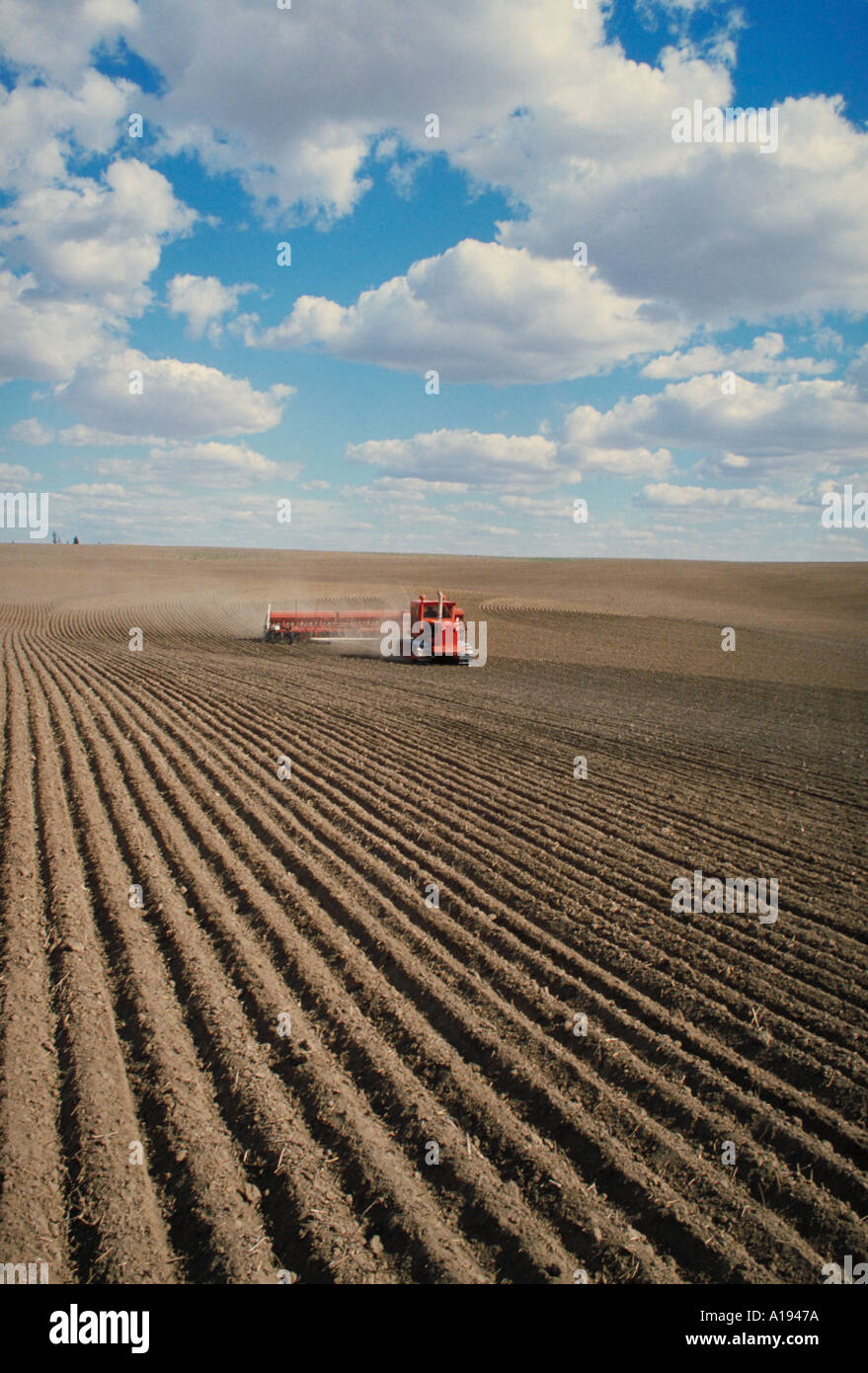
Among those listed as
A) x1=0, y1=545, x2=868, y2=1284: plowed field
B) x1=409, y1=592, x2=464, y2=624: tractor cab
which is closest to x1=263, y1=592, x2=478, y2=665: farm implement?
x1=409, y1=592, x2=464, y2=624: tractor cab

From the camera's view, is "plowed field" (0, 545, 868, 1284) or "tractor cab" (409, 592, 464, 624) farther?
"tractor cab" (409, 592, 464, 624)

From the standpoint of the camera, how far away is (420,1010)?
203 inches

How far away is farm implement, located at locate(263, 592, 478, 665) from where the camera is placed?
22766 millimetres

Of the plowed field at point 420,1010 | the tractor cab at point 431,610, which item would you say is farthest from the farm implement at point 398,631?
the plowed field at point 420,1010

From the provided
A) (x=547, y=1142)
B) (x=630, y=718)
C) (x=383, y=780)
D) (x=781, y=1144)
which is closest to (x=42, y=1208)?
(x=547, y=1142)

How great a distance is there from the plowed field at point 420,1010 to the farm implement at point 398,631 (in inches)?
404

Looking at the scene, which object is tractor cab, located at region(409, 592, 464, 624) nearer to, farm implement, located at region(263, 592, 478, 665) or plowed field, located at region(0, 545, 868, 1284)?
farm implement, located at region(263, 592, 478, 665)

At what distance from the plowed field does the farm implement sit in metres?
10.3

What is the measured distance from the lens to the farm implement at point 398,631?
74.7ft

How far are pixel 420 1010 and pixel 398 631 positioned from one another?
775 inches

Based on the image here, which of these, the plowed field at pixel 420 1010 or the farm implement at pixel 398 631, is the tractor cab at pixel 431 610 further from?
the plowed field at pixel 420 1010

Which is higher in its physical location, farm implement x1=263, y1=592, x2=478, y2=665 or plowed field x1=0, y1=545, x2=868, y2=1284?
A: farm implement x1=263, y1=592, x2=478, y2=665

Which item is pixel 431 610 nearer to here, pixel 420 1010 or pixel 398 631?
pixel 398 631
